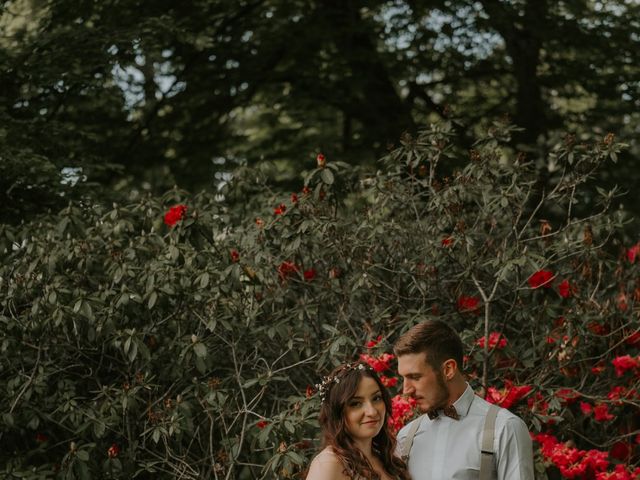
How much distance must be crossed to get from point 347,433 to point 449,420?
419 mm

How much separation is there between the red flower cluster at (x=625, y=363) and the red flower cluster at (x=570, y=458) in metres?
0.76

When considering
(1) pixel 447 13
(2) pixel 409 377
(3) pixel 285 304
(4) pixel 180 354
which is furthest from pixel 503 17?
(2) pixel 409 377

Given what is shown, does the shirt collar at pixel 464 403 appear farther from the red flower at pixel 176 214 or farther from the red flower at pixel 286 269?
the red flower at pixel 176 214

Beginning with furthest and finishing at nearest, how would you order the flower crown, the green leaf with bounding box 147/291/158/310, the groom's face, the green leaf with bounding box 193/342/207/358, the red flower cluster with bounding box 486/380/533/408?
the green leaf with bounding box 147/291/158/310
the green leaf with bounding box 193/342/207/358
the red flower cluster with bounding box 486/380/533/408
the flower crown
the groom's face

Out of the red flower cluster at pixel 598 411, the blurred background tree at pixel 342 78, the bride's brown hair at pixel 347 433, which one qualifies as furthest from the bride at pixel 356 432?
the blurred background tree at pixel 342 78

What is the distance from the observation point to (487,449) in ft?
9.48

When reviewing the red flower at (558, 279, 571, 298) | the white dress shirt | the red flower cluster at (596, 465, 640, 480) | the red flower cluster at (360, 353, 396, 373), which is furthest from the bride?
the red flower at (558, 279, 571, 298)

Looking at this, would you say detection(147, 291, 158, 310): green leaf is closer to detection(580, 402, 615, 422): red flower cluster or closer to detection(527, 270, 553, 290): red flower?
detection(527, 270, 553, 290): red flower

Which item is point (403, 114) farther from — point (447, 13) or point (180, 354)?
point (180, 354)

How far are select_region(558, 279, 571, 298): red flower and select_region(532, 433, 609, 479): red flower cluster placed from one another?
1.03 m

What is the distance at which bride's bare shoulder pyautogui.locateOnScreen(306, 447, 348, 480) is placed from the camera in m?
3.14

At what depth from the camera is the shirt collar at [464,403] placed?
120 inches

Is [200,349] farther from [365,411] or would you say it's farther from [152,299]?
[365,411]

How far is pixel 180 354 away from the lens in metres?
4.86
